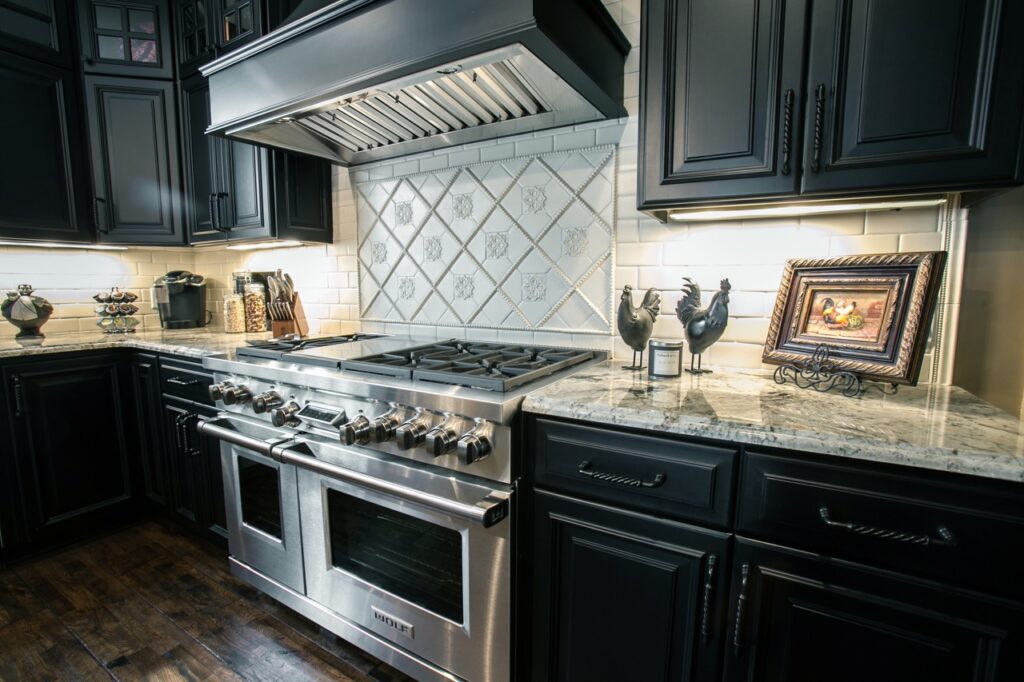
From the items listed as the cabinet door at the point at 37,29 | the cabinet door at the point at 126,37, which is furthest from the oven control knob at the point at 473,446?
the cabinet door at the point at 37,29

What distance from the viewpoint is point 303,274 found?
8.74 feet

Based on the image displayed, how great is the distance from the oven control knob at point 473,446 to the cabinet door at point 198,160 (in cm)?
210

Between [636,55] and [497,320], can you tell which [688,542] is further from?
[636,55]

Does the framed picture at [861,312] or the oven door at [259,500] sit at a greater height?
the framed picture at [861,312]

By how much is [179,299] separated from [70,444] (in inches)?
38.6

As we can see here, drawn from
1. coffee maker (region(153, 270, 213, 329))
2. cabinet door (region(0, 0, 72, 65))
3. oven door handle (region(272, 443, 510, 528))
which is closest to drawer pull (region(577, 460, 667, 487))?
oven door handle (region(272, 443, 510, 528))

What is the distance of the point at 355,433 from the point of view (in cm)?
129

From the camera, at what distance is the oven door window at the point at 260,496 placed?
1.72 metres

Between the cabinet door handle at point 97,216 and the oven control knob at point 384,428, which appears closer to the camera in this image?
the oven control knob at point 384,428

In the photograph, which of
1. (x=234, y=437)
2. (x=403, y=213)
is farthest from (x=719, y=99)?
(x=234, y=437)

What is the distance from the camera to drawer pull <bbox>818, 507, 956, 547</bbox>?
798 millimetres

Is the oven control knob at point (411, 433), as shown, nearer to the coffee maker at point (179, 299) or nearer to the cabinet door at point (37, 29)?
the coffee maker at point (179, 299)

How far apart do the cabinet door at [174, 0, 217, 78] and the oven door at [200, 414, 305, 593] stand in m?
1.88

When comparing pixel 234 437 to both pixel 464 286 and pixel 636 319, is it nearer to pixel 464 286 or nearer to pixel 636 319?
pixel 464 286
